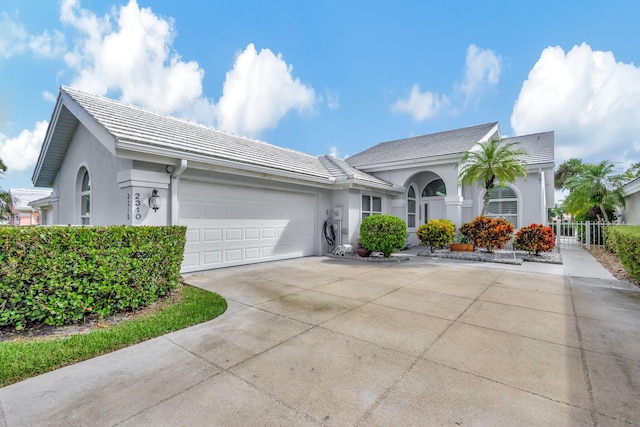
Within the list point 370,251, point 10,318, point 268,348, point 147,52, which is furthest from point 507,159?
point 147,52

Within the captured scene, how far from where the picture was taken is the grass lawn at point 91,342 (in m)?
2.96

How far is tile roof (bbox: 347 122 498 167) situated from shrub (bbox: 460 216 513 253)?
3249 millimetres

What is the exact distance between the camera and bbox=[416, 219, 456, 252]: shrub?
11398 millimetres

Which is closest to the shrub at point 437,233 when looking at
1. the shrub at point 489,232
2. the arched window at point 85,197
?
the shrub at point 489,232

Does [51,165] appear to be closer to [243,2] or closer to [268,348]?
[243,2]

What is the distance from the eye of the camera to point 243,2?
1122 cm

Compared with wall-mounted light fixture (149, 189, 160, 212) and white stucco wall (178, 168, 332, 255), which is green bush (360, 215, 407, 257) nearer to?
white stucco wall (178, 168, 332, 255)

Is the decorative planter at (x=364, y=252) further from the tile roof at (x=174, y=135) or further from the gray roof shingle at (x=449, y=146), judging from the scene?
the gray roof shingle at (x=449, y=146)

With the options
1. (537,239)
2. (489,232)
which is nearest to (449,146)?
(489,232)

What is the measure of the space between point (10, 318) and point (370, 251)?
9.27m

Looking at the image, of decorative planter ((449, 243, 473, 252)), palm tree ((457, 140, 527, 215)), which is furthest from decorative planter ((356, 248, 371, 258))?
palm tree ((457, 140, 527, 215))

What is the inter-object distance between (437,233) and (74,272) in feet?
36.5

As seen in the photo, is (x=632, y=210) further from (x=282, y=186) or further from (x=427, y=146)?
(x=282, y=186)

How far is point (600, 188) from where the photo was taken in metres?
15.9
